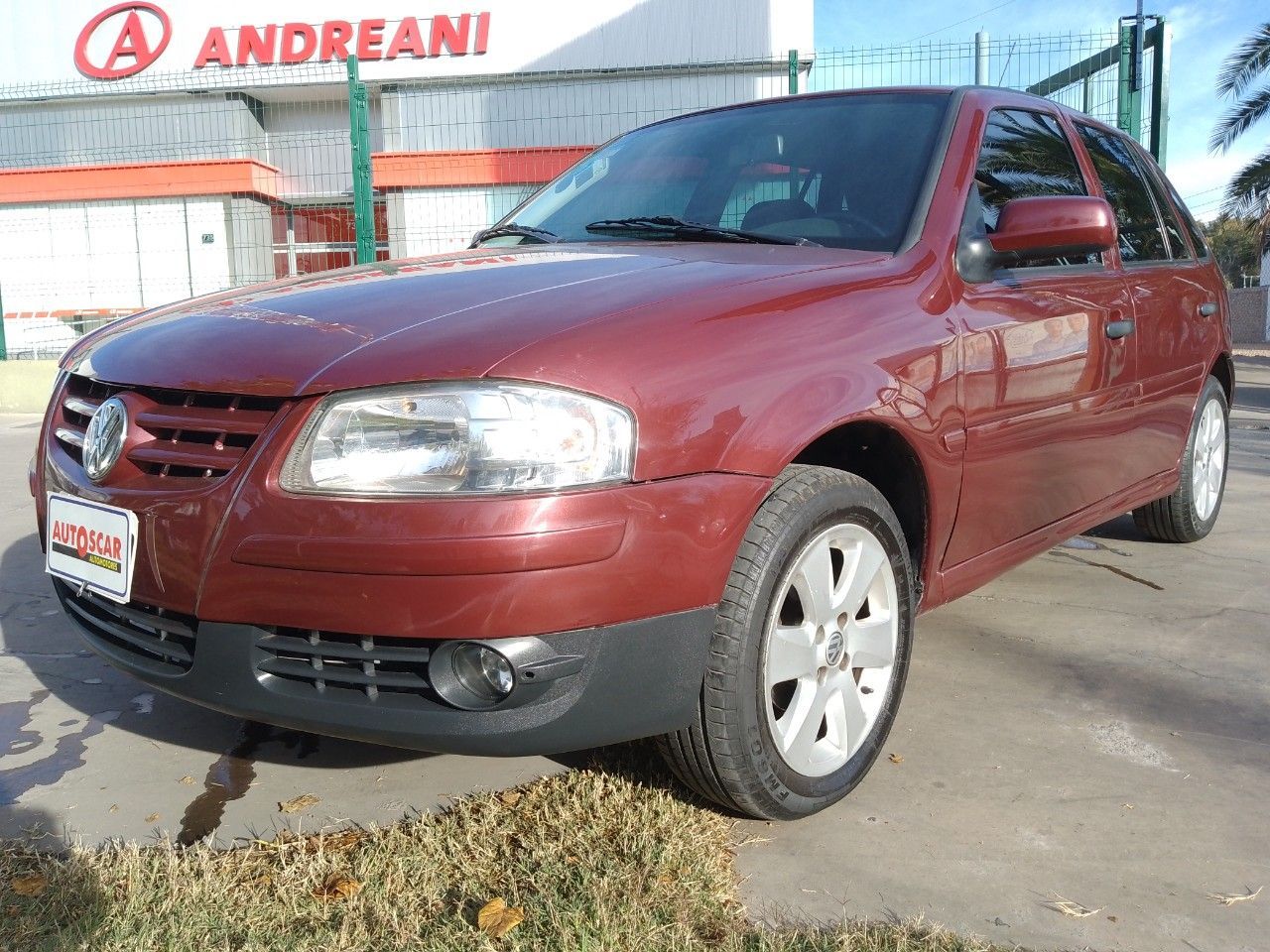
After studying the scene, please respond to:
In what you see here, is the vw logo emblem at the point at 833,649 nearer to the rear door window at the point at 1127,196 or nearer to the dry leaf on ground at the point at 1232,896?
the dry leaf on ground at the point at 1232,896

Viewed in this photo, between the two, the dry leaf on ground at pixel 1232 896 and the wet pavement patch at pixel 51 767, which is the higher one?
the wet pavement patch at pixel 51 767

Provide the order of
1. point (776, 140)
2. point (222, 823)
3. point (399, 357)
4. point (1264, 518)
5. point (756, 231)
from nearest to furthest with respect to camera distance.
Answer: point (399, 357), point (222, 823), point (756, 231), point (776, 140), point (1264, 518)

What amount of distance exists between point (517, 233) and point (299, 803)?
1769mm

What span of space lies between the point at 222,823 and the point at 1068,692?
2144mm

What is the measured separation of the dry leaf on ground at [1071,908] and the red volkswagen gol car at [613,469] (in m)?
0.48

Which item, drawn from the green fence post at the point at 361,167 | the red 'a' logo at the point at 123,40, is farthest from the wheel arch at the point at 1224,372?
the red 'a' logo at the point at 123,40

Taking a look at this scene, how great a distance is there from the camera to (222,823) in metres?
2.29

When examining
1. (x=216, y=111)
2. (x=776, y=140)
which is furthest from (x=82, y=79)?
(x=776, y=140)

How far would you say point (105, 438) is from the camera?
85.2 inches

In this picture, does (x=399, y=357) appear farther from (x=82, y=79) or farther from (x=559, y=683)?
(x=82, y=79)

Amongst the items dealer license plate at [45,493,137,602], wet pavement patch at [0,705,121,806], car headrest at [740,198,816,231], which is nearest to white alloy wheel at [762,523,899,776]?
car headrest at [740,198,816,231]

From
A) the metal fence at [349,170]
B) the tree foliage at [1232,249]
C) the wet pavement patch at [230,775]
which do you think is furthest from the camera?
the tree foliage at [1232,249]

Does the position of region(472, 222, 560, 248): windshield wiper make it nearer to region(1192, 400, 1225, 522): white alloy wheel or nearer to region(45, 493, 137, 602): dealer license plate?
region(45, 493, 137, 602): dealer license plate

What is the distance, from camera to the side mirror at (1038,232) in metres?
2.67
